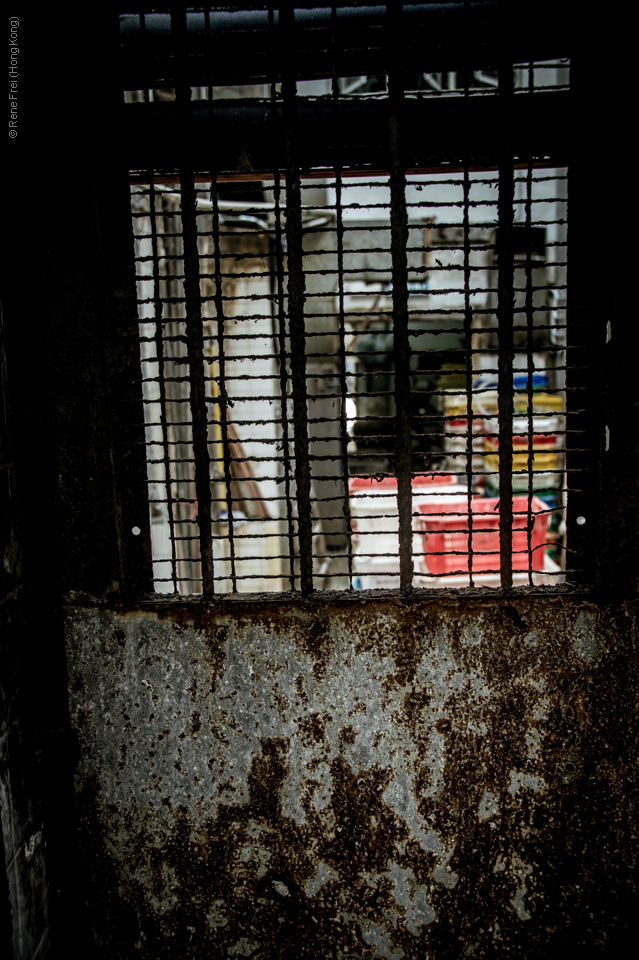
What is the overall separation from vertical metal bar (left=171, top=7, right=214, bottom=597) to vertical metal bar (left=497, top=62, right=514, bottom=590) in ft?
3.17

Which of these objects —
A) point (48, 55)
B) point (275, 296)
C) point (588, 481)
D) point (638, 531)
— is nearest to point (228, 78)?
point (48, 55)

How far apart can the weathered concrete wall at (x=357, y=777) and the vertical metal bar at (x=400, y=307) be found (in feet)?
0.97

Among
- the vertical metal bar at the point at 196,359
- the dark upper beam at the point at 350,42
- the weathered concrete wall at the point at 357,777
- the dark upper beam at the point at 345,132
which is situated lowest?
the weathered concrete wall at the point at 357,777

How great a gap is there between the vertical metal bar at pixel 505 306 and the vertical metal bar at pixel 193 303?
97cm

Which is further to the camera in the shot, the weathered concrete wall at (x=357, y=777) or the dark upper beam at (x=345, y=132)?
the weathered concrete wall at (x=357, y=777)

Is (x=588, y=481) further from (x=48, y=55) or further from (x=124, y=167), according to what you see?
(x=48, y=55)

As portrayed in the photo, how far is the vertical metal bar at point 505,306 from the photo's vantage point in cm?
181

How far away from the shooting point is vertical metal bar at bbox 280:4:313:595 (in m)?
1.80

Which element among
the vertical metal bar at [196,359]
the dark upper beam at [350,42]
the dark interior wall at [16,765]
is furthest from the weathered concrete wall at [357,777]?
the dark upper beam at [350,42]

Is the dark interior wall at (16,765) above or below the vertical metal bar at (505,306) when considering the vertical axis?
below

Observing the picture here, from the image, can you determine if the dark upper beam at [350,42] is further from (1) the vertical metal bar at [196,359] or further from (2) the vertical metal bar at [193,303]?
(1) the vertical metal bar at [196,359]

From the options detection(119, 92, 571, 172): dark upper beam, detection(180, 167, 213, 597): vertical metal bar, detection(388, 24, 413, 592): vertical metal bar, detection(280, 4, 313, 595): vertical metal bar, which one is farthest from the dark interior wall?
detection(388, 24, 413, 592): vertical metal bar

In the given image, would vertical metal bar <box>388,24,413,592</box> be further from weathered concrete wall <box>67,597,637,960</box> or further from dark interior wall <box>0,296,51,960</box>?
dark interior wall <box>0,296,51,960</box>

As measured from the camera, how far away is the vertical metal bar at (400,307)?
1785 mm
